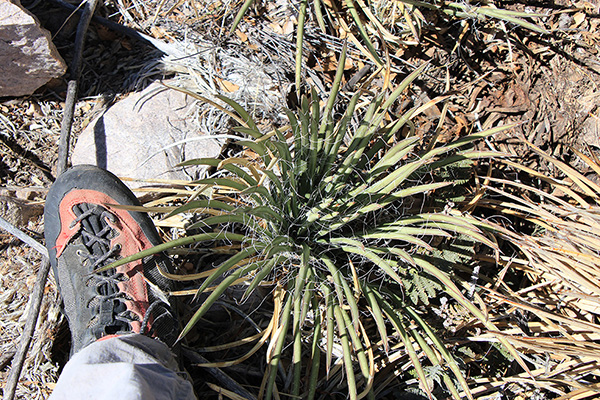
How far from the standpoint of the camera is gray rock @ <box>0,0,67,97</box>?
1.75 meters

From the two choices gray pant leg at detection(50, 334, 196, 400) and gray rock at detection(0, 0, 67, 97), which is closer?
gray pant leg at detection(50, 334, 196, 400)

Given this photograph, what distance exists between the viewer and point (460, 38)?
194 cm

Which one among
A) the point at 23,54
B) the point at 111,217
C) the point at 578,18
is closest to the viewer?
the point at 111,217

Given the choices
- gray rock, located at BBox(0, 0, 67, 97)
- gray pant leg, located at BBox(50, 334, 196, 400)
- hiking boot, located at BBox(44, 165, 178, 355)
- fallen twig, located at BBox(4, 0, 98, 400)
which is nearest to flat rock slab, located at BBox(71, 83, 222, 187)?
fallen twig, located at BBox(4, 0, 98, 400)

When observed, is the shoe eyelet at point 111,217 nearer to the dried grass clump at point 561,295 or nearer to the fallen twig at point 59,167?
the fallen twig at point 59,167

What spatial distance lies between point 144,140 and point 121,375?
112 centimetres

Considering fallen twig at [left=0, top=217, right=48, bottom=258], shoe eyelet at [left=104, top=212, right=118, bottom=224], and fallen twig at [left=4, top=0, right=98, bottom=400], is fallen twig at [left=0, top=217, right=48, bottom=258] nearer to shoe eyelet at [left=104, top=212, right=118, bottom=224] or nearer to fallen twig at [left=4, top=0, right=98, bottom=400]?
fallen twig at [left=4, top=0, right=98, bottom=400]

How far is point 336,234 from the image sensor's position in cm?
153

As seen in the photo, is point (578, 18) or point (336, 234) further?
point (578, 18)

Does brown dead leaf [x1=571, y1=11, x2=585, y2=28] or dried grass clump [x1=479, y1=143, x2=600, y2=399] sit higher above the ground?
brown dead leaf [x1=571, y1=11, x2=585, y2=28]

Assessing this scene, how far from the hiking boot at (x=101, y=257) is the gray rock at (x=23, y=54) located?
1.83ft

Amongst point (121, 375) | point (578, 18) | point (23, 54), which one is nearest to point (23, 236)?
point (23, 54)

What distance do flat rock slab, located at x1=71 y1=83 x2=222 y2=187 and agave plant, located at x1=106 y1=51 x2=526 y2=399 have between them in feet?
1.15

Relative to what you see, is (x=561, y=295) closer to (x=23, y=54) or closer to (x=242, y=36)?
(x=242, y=36)
